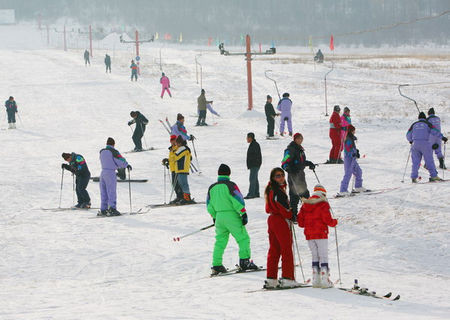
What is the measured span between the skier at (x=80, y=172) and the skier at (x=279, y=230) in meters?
6.78

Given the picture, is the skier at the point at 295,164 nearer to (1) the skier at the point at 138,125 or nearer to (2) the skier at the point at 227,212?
(2) the skier at the point at 227,212

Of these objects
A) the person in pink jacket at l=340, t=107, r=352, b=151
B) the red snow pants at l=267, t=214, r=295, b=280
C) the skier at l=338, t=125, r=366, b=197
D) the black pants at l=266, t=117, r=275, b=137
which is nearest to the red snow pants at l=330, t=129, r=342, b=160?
the person in pink jacket at l=340, t=107, r=352, b=151

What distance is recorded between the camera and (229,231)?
9.12 m

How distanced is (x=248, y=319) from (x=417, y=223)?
17.7ft

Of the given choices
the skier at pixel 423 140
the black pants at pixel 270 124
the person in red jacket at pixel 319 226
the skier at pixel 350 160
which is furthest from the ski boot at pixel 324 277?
the black pants at pixel 270 124

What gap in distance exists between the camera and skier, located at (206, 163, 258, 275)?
891cm

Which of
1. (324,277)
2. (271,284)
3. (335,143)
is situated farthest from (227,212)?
(335,143)

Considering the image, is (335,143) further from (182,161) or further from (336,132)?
(182,161)

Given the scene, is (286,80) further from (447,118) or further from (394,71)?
(447,118)

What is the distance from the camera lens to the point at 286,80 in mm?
44062

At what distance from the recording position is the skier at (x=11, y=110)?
27.2m

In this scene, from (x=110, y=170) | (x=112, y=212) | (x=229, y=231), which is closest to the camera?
(x=229, y=231)

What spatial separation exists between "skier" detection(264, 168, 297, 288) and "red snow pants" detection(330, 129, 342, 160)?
9.19 m

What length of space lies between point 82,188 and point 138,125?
235 inches
